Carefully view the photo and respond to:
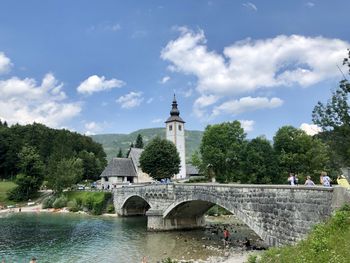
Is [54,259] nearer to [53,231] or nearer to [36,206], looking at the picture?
[53,231]

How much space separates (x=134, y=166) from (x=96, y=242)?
49946 mm

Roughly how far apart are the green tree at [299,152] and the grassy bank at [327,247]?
142 ft

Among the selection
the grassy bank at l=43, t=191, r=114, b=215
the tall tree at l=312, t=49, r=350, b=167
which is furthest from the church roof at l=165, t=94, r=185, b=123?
the tall tree at l=312, t=49, r=350, b=167

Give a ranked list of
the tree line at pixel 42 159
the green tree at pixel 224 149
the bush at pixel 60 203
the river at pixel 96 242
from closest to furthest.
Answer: the river at pixel 96 242 → the green tree at pixel 224 149 → the bush at pixel 60 203 → the tree line at pixel 42 159

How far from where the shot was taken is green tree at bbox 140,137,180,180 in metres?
71.7

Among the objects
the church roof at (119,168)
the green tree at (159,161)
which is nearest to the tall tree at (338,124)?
the green tree at (159,161)

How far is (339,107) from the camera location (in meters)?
29.2

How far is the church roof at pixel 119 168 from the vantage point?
83.7 metres

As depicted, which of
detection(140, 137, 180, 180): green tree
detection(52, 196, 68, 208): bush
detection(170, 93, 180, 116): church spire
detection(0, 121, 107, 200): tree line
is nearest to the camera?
detection(140, 137, 180, 180): green tree

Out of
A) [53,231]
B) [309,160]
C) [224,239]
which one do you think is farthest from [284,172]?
[53,231]

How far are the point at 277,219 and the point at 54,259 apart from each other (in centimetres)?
1932

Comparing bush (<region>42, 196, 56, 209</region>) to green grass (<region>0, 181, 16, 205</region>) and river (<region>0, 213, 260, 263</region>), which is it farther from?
river (<region>0, 213, 260, 263</region>)

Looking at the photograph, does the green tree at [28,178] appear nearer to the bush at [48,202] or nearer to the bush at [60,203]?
the bush at [48,202]

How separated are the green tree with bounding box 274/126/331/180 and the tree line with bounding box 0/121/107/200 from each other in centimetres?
4517
